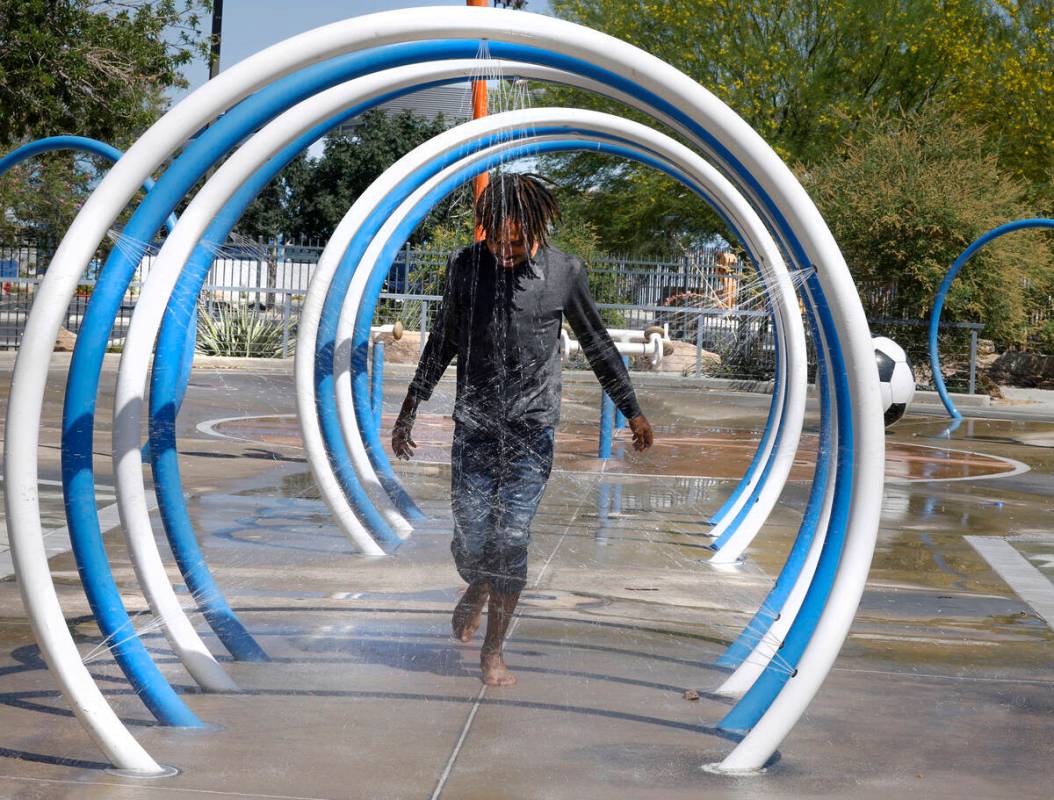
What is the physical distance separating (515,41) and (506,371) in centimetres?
117

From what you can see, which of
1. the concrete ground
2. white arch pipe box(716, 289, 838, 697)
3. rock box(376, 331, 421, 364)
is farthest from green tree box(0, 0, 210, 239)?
white arch pipe box(716, 289, 838, 697)

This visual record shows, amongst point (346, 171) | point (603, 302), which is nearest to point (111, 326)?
point (603, 302)

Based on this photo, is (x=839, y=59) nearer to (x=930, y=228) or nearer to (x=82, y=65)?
(x=930, y=228)

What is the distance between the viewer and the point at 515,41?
3.67m

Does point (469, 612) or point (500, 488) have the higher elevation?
point (500, 488)

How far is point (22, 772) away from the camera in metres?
3.44

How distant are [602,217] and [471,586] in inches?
1063

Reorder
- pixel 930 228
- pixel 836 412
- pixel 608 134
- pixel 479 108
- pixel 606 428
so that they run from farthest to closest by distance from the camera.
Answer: pixel 930 228, pixel 606 428, pixel 479 108, pixel 608 134, pixel 836 412

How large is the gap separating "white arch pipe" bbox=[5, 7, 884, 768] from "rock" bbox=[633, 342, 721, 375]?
377 inches

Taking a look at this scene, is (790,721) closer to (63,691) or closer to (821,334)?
(821,334)

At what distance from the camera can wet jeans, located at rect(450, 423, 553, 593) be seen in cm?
436

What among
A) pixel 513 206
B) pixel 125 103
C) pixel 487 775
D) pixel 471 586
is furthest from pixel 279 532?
pixel 125 103

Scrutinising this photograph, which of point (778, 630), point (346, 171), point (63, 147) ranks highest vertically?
point (346, 171)

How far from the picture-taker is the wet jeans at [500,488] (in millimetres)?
4355
